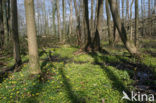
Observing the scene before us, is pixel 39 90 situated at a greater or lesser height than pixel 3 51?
lesser

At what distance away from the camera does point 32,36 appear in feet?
16.7

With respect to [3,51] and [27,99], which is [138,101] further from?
[3,51]

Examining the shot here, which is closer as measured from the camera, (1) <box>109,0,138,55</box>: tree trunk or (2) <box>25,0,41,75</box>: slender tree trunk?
(2) <box>25,0,41,75</box>: slender tree trunk

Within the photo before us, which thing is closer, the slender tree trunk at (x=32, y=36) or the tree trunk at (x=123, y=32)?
the slender tree trunk at (x=32, y=36)

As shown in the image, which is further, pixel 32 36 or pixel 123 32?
pixel 123 32

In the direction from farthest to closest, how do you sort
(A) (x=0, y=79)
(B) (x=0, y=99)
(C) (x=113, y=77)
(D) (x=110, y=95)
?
(A) (x=0, y=79)
(C) (x=113, y=77)
(B) (x=0, y=99)
(D) (x=110, y=95)

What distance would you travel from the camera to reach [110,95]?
11.8 ft

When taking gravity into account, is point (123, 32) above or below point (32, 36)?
above

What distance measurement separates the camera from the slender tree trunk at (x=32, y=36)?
498 cm

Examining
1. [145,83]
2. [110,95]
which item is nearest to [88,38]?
[145,83]

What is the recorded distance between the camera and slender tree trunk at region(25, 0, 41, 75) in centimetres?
498

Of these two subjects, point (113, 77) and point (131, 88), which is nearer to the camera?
point (131, 88)

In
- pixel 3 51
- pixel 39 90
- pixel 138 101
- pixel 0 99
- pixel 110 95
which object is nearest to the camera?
pixel 138 101

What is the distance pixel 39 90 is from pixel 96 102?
195 cm
